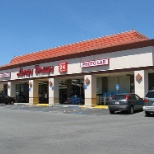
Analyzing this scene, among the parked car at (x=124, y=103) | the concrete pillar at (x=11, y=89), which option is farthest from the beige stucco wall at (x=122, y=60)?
the concrete pillar at (x=11, y=89)

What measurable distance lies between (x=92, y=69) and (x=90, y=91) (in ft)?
7.13

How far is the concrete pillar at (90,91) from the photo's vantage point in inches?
1264

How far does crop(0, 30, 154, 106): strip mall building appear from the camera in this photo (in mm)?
27516

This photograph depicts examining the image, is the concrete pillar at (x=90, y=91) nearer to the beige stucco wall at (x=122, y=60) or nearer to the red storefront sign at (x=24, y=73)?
the beige stucco wall at (x=122, y=60)

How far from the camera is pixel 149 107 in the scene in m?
20.2

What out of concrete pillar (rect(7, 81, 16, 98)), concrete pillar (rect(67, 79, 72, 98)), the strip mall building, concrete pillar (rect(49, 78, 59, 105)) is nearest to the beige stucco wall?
the strip mall building

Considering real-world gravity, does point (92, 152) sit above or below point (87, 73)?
below

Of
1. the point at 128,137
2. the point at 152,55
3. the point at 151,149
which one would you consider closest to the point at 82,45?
the point at 152,55

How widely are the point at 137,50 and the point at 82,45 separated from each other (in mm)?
10539

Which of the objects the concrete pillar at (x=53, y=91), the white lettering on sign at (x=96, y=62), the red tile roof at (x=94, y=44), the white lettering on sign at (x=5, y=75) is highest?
the red tile roof at (x=94, y=44)

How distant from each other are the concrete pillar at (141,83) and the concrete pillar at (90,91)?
19.2ft

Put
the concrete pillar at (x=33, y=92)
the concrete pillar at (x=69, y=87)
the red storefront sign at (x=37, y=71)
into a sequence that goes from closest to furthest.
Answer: the red storefront sign at (x=37, y=71) → the concrete pillar at (x=33, y=92) → the concrete pillar at (x=69, y=87)

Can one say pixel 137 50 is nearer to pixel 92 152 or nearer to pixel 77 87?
pixel 77 87

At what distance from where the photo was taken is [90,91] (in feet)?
105
